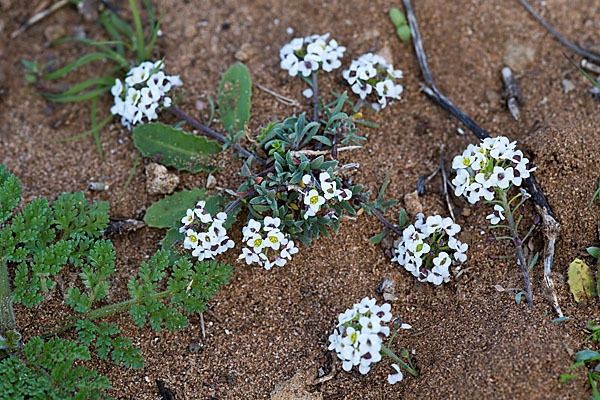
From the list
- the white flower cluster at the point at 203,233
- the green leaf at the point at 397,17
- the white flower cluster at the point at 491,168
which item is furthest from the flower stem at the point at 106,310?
the green leaf at the point at 397,17

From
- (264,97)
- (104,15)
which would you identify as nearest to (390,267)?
(264,97)

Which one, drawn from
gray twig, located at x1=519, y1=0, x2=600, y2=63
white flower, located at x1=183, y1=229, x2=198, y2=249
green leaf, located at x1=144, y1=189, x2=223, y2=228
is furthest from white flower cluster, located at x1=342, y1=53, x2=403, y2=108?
white flower, located at x1=183, y1=229, x2=198, y2=249

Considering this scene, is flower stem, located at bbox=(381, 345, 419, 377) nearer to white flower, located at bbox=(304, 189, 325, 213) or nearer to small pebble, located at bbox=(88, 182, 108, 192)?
white flower, located at bbox=(304, 189, 325, 213)

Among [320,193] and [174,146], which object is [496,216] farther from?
[174,146]

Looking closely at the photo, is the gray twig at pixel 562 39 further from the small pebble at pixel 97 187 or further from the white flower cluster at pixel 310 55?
the small pebble at pixel 97 187

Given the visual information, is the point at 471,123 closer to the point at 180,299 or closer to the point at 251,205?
the point at 251,205

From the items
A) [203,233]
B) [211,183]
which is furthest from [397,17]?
[203,233]

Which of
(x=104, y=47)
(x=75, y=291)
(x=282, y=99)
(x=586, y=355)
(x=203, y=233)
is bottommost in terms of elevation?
(x=586, y=355)
